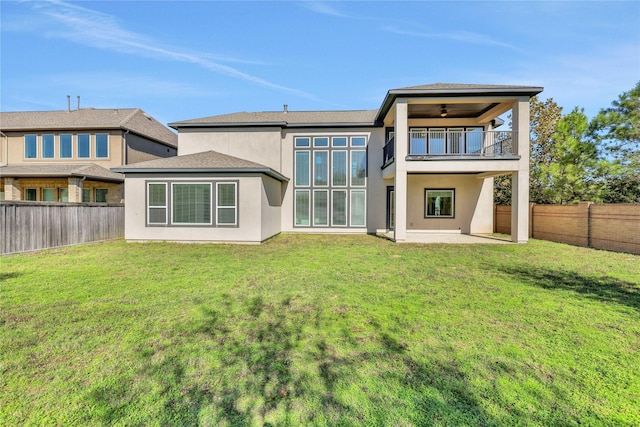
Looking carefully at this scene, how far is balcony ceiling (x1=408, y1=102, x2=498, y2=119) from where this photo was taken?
41.0 ft

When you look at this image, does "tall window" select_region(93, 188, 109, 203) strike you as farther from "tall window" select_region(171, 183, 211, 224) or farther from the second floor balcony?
the second floor balcony

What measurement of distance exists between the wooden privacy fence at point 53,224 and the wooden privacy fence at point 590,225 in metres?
→ 18.4

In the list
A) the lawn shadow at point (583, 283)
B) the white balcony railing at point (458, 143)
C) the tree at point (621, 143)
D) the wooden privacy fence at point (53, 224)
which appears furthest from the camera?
the tree at point (621, 143)

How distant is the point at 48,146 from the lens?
16812 mm

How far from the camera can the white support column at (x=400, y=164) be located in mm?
11367

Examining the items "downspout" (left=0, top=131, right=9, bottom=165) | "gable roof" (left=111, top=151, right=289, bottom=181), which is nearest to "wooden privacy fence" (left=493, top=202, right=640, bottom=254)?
"gable roof" (left=111, top=151, right=289, bottom=181)

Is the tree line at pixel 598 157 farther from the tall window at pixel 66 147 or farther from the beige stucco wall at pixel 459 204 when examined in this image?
the tall window at pixel 66 147

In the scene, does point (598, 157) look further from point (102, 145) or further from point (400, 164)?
point (102, 145)

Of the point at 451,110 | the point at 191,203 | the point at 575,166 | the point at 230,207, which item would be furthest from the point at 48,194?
the point at 575,166

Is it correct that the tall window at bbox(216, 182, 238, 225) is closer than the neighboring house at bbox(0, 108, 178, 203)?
Yes

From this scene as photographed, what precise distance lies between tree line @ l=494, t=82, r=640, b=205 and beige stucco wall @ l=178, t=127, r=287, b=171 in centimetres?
1512

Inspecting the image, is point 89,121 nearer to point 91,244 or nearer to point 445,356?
point 91,244

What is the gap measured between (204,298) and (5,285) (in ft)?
13.3

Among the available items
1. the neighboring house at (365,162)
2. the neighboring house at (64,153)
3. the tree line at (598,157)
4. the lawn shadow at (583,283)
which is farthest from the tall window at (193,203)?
the tree line at (598,157)
